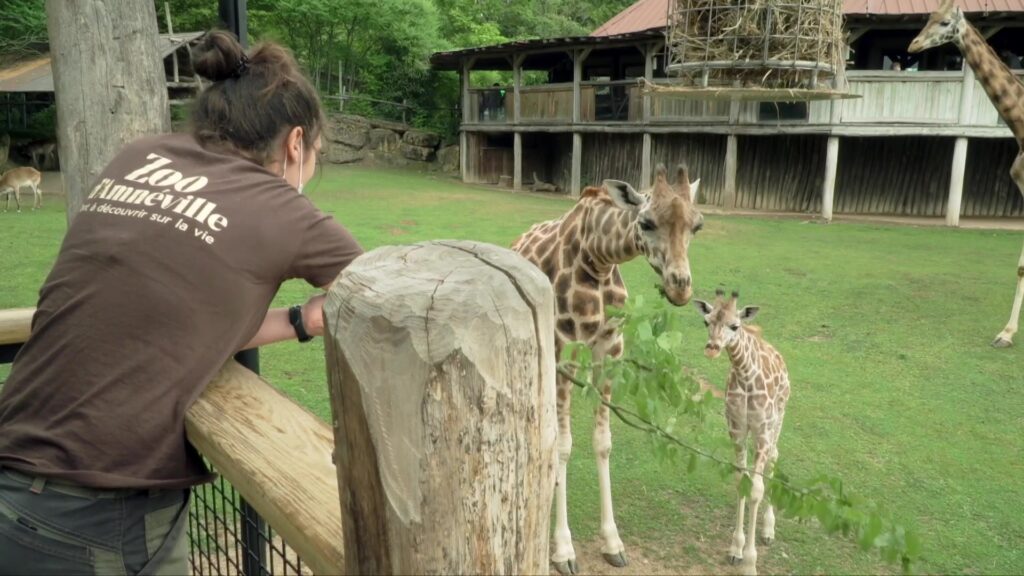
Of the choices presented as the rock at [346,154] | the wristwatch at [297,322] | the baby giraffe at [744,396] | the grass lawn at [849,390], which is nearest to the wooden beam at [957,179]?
the grass lawn at [849,390]

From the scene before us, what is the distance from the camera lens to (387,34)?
31469mm

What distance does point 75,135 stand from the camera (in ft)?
9.85

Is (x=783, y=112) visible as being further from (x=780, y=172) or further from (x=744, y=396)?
(x=744, y=396)

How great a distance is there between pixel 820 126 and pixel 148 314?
17.7m

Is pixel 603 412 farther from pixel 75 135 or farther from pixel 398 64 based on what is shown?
pixel 398 64

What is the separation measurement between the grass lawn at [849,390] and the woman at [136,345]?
4.66ft

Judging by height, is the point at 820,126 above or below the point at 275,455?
above

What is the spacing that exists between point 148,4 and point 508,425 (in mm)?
2645

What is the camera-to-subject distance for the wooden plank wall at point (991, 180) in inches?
Answer: 734

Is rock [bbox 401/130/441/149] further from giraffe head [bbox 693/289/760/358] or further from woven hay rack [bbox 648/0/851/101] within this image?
giraffe head [bbox 693/289/760/358]

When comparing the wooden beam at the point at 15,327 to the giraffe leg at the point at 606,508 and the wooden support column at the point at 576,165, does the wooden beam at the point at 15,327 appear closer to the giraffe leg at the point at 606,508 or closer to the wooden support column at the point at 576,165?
the giraffe leg at the point at 606,508

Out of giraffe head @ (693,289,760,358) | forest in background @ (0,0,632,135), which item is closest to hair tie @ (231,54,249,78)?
giraffe head @ (693,289,760,358)

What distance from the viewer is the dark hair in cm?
210

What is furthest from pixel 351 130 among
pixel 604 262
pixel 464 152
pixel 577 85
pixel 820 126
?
pixel 604 262
